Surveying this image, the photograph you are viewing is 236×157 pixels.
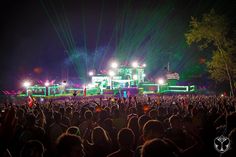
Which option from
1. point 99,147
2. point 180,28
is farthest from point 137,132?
point 180,28

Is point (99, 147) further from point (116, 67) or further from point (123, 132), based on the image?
point (116, 67)

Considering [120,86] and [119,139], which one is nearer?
[119,139]

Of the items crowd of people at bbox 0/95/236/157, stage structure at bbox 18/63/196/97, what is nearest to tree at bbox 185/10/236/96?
stage structure at bbox 18/63/196/97

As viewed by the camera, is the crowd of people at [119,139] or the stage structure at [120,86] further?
the stage structure at [120,86]

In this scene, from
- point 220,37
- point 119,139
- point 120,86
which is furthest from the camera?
point 120,86

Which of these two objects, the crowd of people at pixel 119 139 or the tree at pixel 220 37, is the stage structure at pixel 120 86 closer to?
the tree at pixel 220 37

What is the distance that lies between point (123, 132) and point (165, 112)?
6112 millimetres

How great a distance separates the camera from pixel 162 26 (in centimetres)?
6347

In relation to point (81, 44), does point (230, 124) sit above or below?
below

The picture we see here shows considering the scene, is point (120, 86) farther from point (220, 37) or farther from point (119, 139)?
point (119, 139)

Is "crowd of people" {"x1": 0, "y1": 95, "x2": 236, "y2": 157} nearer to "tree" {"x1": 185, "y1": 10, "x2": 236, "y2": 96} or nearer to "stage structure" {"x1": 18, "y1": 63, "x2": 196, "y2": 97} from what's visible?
"tree" {"x1": 185, "y1": 10, "x2": 236, "y2": 96}

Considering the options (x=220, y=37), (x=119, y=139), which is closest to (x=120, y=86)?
(x=220, y=37)

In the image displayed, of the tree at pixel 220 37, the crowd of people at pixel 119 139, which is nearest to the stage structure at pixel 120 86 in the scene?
the tree at pixel 220 37

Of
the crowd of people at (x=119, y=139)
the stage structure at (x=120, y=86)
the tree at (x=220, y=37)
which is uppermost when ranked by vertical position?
the tree at (x=220, y=37)
